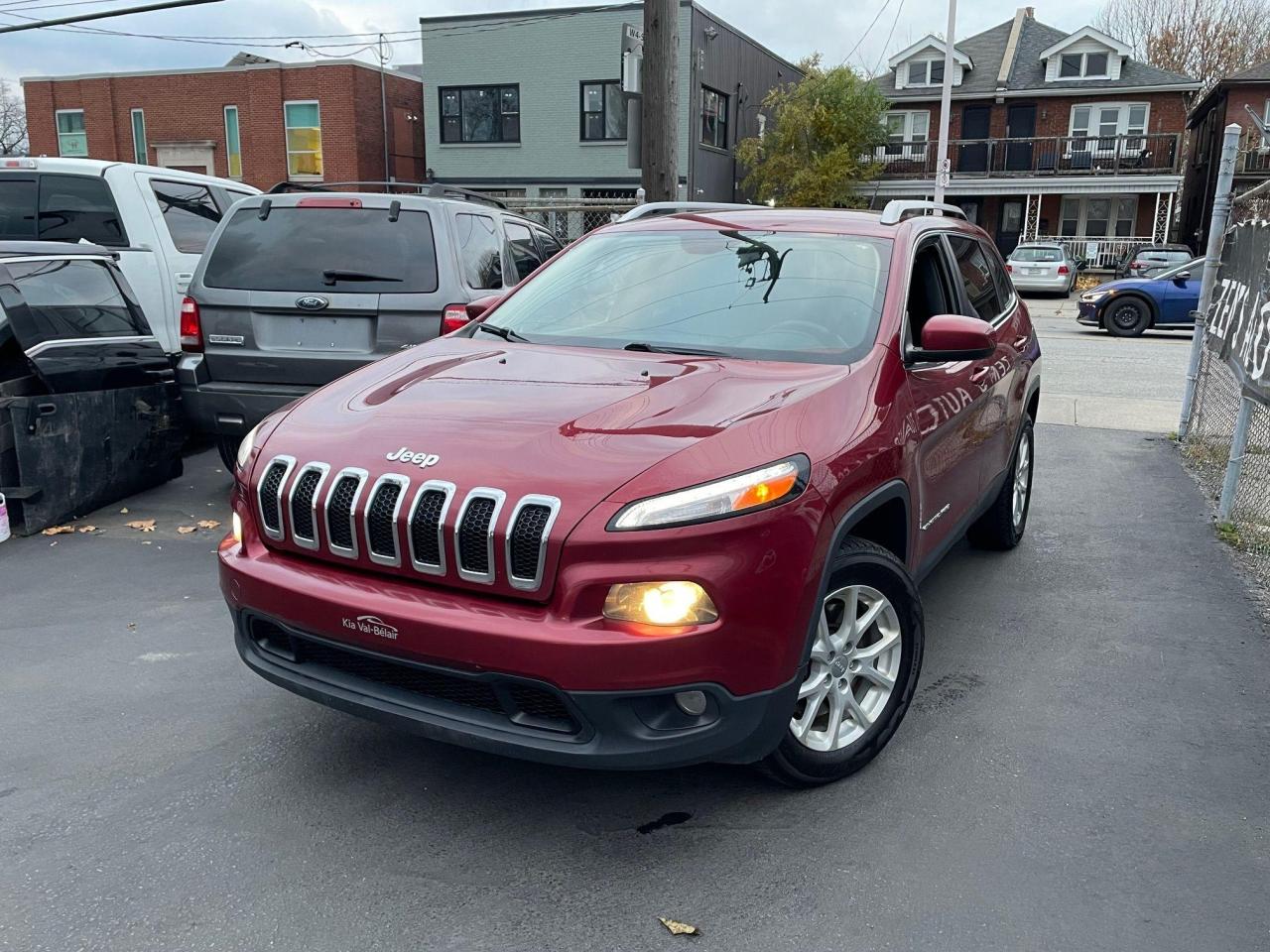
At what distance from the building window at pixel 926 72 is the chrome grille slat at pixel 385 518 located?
1567 inches

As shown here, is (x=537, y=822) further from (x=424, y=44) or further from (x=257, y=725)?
(x=424, y=44)

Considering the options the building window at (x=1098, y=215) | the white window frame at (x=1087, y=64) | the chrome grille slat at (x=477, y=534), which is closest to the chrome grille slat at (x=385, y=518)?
the chrome grille slat at (x=477, y=534)

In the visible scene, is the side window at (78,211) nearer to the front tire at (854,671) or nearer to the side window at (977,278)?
the side window at (977,278)

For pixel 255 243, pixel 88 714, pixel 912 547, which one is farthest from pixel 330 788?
pixel 255 243

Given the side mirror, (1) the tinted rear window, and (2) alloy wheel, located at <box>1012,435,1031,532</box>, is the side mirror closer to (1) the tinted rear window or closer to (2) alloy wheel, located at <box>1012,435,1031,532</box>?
(2) alloy wheel, located at <box>1012,435,1031,532</box>

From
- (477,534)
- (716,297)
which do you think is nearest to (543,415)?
(477,534)

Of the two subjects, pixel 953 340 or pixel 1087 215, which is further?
pixel 1087 215

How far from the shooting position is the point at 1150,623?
484 cm

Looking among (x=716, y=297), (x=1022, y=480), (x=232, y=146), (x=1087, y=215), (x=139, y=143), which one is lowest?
(x=1022, y=480)

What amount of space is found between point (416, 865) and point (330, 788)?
531 millimetres

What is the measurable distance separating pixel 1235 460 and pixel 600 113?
27473 mm

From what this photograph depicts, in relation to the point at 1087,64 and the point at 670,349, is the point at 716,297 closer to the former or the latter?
the point at 670,349

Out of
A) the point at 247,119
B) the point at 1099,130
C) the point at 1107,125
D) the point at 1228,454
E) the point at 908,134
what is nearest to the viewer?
the point at 1228,454

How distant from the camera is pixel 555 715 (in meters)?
2.78
